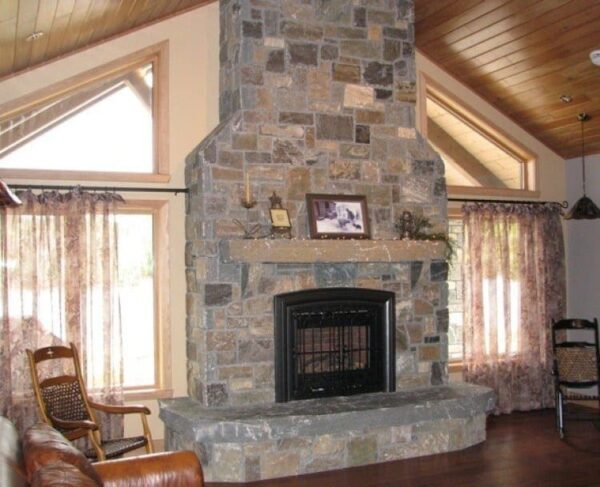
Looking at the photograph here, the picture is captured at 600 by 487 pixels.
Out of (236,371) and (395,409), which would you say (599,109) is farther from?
(236,371)

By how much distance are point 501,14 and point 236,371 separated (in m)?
3.52

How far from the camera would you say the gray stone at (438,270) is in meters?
5.82

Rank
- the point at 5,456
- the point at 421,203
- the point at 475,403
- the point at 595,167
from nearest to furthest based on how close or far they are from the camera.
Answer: the point at 5,456 → the point at 475,403 → the point at 421,203 → the point at 595,167

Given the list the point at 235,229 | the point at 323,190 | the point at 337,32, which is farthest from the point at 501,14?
the point at 235,229

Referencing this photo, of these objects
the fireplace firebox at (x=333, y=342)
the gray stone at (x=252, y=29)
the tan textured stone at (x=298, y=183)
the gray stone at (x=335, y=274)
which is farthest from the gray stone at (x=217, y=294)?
the gray stone at (x=252, y=29)

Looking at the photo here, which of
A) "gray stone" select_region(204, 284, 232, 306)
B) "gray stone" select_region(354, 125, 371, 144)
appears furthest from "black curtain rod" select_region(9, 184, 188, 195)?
"gray stone" select_region(354, 125, 371, 144)

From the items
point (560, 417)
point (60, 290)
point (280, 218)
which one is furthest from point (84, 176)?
point (560, 417)

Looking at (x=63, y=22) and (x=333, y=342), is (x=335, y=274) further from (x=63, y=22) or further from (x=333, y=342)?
(x=63, y=22)

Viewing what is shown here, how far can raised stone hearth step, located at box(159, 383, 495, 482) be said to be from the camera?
4637mm

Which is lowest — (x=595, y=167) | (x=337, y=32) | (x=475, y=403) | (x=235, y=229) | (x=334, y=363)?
(x=475, y=403)

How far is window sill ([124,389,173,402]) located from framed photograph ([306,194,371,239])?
1.73 meters

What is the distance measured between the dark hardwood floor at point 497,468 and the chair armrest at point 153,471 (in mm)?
1372

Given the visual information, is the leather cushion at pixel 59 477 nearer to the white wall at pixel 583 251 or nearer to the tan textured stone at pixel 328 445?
the tan textured stone at pixel 328 445

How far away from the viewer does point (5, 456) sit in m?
2.62
